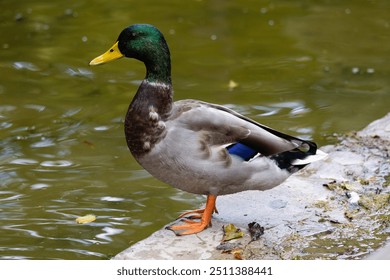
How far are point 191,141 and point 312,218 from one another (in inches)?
35.1

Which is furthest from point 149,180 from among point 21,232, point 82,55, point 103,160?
point 82,55

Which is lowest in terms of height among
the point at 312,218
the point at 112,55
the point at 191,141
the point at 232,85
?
the point at 232,85

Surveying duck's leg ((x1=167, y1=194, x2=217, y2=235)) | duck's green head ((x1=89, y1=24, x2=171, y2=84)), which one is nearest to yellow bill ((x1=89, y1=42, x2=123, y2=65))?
duck's green head ((x1=89, y1=24, x2=171, y2=84))

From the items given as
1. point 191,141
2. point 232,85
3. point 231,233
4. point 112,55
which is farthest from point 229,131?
point 232,85

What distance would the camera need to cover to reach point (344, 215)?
442 cm

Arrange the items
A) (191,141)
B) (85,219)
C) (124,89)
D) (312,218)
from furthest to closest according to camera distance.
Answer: (124,89) → (85,219) → (312,218) → (191,141)

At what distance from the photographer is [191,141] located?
13.0 ft

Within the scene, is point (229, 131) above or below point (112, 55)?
below

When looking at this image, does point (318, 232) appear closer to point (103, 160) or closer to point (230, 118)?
point (230, 118)

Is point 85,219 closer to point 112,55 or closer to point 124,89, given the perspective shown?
point 112,55

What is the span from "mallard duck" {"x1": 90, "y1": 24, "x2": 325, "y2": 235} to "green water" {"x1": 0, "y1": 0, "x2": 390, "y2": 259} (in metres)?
0.69

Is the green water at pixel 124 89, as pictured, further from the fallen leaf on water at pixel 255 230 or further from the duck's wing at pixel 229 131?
the duck's wing at pixel 229 131

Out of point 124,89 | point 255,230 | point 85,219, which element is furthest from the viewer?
point 124,89

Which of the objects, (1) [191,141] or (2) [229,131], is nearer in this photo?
(1) [191,141]
